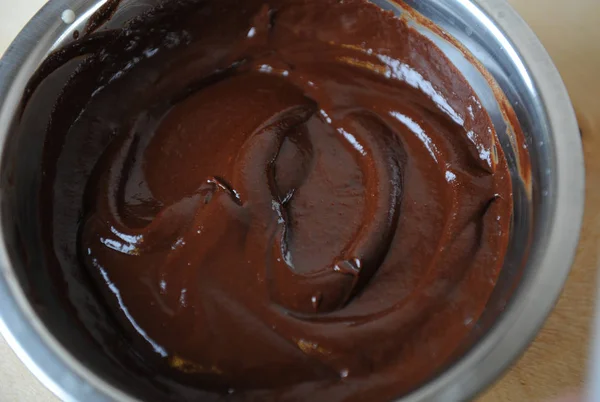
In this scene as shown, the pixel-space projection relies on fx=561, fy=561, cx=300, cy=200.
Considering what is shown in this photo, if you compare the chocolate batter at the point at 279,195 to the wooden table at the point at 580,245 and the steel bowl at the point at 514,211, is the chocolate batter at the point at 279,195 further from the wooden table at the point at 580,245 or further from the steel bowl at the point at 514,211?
the wooden table at the point at 580,245

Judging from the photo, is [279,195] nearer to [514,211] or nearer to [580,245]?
[514,211]

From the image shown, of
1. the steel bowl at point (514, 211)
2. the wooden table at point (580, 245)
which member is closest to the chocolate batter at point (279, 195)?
the steel bowl at point (514, 211)

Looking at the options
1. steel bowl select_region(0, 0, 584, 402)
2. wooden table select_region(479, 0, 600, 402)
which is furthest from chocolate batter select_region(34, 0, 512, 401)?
wooden table select_region(479, 0, 600, 402)

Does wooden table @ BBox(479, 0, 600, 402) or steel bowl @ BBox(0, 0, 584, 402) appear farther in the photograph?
wooden table @ BBox(479, 0, 600, 402)

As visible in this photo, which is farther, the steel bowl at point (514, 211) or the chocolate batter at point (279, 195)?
the chocolate batter at point (279, 195)

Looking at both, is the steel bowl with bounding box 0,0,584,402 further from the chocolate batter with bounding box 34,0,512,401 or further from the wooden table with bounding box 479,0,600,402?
the wooden table with bounding box 479,0,600,402
